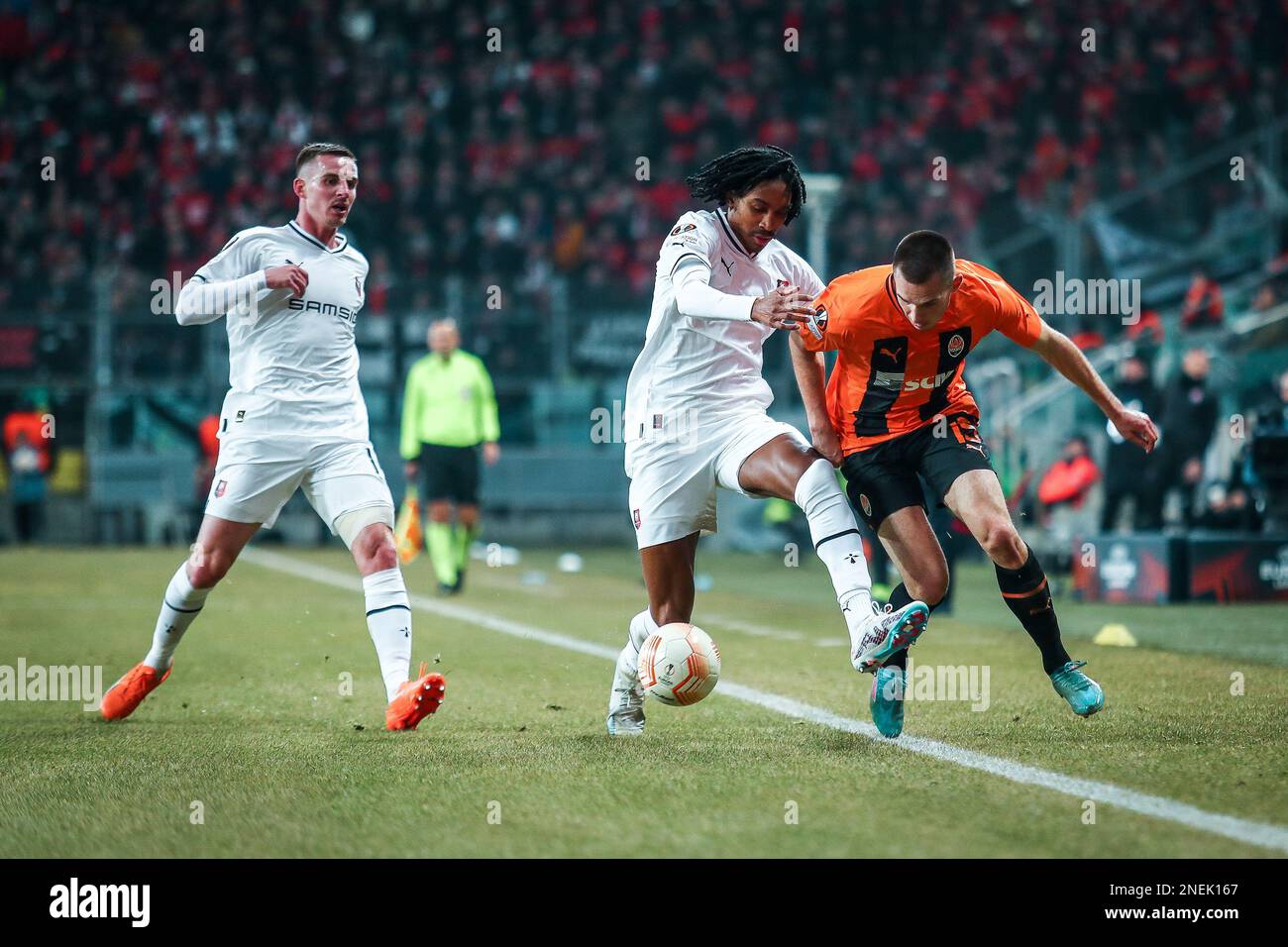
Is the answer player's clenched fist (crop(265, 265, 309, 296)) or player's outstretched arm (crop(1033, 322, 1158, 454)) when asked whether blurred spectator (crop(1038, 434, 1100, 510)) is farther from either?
player's clenched fist (crop(265, 265, 309, 296))

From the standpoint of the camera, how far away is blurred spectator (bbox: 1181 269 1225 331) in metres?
15.4

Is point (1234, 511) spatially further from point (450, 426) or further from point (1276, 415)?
point (450, 426)

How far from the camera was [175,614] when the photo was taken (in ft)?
20.4

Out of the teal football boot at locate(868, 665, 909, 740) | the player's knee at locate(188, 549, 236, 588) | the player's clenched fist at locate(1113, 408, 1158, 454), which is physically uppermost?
the player's clenched fist at locate(1113, 408, 1158, 454)

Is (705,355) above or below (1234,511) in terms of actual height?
above

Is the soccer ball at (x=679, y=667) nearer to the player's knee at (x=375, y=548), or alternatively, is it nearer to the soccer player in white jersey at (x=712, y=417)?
the soccer player in white jersey at (x=712, y=417)

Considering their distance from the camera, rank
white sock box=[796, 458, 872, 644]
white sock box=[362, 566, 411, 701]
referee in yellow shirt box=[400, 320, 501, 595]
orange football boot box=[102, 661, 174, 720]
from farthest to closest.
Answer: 1. referee in yellow shirt box=[400, 320, 501, 595]
2. orange football boot box=[102, 661, 174, 720]
3. white sock box=[362, 566, 411, 701]
4. white sock box=[796, 458, 872, 644]

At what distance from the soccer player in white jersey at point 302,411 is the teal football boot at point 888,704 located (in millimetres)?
1749

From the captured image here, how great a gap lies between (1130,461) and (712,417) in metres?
9.04

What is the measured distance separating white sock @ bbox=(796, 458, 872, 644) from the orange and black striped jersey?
19.7 inches

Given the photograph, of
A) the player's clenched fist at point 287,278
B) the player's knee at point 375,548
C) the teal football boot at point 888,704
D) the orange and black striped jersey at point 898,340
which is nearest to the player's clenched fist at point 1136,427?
the orange and black striped jersey at point 898,340

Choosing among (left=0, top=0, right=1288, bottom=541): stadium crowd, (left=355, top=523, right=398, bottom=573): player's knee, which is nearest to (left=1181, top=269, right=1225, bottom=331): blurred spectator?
(left=0, top=0, right=1288, bottom=541): stadium crowd

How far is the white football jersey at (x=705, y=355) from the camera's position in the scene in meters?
5.56

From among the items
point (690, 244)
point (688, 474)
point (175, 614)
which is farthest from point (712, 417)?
point (175, 614)
